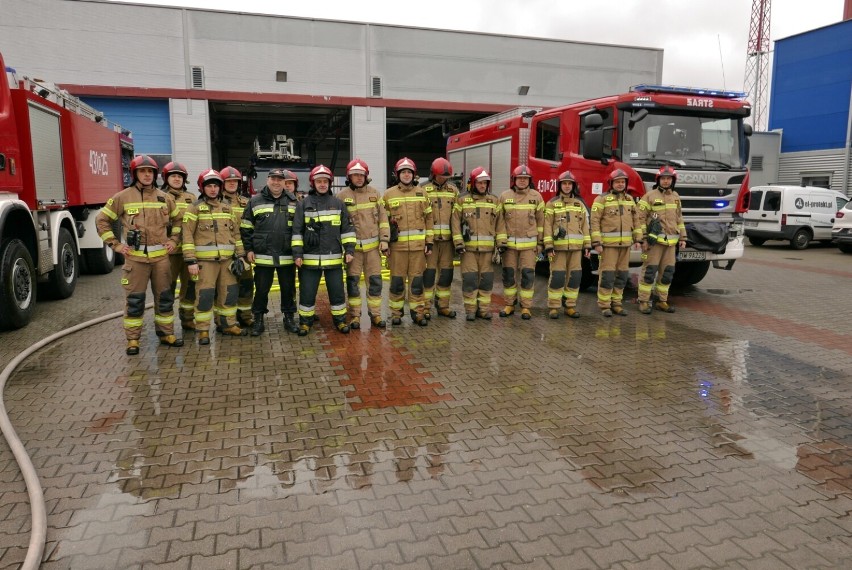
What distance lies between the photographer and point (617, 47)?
2358 cm

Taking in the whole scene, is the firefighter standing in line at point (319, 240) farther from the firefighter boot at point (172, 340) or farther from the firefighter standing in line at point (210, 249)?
the firefighter boot at point (172, 340)

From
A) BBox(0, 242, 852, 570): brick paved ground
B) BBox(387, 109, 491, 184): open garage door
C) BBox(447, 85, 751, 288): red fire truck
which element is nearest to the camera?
BBox(0, 242, 852, 570): brick paved ground

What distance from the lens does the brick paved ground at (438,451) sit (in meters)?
2.74

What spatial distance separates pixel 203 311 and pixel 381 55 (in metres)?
17.1

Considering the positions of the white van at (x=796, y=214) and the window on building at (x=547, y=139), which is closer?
the window on building at (x=547, y=139)

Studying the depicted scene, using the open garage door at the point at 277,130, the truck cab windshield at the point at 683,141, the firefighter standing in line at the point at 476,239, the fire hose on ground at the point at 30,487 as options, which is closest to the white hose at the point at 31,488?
the fire hose on ground at the point at 30,487

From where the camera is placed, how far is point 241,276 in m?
6.58

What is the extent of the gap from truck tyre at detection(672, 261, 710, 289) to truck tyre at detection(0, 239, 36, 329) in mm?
9084

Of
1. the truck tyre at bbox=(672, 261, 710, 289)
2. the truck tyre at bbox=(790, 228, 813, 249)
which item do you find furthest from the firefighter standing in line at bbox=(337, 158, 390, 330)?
the truck tyre at bbox=(790, 228, 813, 249)

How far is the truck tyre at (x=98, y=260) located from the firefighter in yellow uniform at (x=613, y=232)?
334 inches

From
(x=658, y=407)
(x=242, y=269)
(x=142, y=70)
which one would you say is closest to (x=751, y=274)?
(x=658, y=407)

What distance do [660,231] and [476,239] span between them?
2.40 m

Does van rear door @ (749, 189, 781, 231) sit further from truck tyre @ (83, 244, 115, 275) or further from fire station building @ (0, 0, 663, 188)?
truck tyre @ (83, 244, 115, 275)

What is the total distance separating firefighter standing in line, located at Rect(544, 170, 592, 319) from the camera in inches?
288
